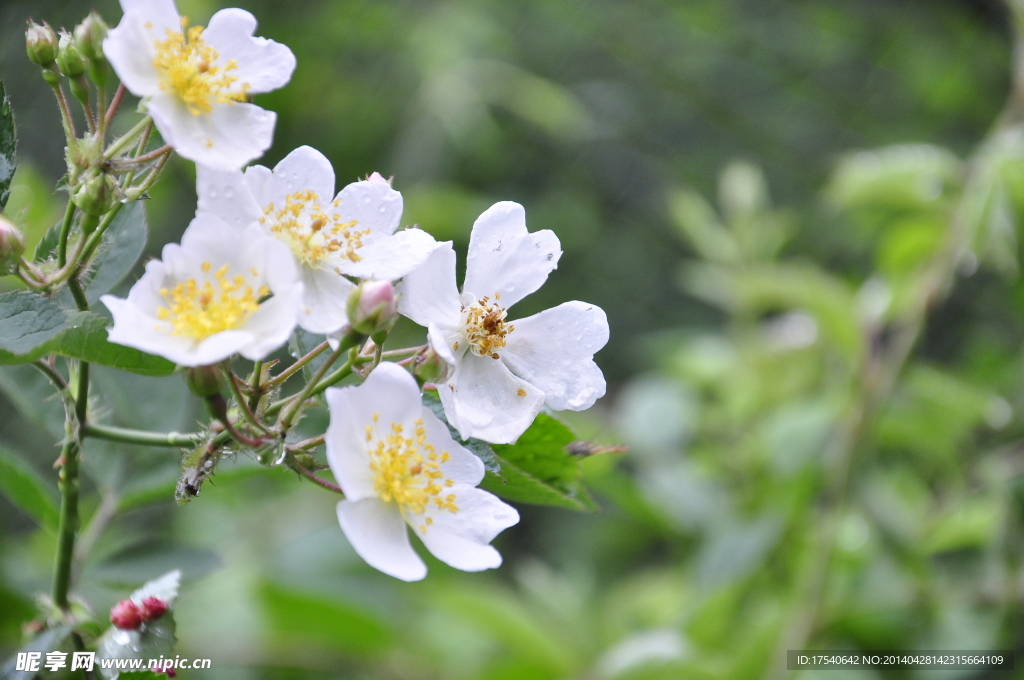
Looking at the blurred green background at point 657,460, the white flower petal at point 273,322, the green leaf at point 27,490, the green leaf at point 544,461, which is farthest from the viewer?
the blurred green background at point 657,460

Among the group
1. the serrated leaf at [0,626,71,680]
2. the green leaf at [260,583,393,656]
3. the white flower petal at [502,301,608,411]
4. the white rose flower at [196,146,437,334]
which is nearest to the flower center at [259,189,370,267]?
the white rose flower at [196,146,437,334]

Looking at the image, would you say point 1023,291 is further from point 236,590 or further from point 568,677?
point 236,590

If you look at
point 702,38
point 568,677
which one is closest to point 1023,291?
point 568,677

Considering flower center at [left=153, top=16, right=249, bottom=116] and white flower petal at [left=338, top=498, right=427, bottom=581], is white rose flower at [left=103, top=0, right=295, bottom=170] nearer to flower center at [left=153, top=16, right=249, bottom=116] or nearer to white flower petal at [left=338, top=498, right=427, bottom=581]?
flower center at [left=153, top=16, right=249, bottom=116]

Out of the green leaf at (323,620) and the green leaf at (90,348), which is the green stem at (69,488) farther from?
the green leaf at (323,620)

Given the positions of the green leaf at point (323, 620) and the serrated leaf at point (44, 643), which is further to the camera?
the green leaf at point (323, 620)

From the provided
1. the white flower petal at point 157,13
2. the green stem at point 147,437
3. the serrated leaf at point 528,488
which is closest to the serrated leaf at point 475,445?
the serrated leaf at point 528,488

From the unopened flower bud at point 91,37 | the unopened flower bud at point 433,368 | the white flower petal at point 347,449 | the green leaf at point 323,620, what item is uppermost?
the unopened flower bud at point 91,37
